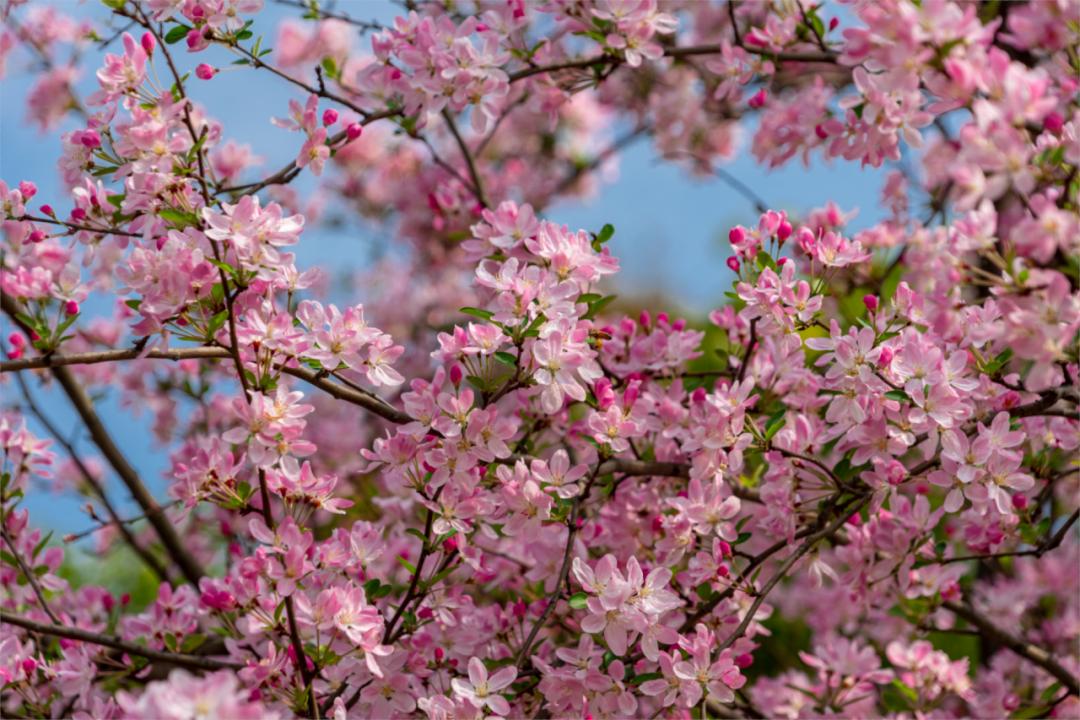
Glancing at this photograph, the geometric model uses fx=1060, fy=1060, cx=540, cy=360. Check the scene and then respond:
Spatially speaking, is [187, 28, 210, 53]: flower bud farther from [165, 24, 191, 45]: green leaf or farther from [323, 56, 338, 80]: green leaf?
[323, 56, 338, 80]: green leaf

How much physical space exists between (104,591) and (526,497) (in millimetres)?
1222

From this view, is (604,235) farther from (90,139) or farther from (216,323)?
(90,139)

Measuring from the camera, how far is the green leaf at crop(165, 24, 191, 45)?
1752mm

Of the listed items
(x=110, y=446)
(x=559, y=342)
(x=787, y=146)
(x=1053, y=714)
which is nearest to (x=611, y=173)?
(x=787, y=146)

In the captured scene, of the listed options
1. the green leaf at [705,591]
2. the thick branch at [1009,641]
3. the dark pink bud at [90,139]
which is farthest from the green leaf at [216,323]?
the thick branch at [1009,641]

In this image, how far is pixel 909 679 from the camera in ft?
7.92

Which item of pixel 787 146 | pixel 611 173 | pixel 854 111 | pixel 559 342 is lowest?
pixel 559 342

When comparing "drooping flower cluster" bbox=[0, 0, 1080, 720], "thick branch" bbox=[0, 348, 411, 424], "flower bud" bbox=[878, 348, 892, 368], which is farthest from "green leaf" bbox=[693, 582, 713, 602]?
"thick branch" bbox=[0, 348, 411, 424]

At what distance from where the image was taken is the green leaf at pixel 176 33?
1.75 m

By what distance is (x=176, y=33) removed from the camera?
69.1 inches

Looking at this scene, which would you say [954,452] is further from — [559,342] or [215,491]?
[215,491]

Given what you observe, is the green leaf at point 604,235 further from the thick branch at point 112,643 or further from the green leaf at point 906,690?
the green leaf at point 906,690

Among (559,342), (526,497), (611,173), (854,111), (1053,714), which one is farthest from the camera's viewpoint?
(611,173)

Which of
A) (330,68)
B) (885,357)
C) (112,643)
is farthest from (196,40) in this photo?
(885,357)
